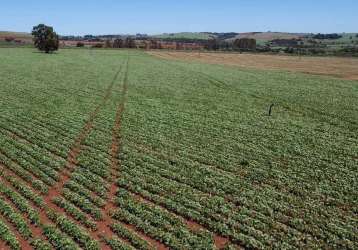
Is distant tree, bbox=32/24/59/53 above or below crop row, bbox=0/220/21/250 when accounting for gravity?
above

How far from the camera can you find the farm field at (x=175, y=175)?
1463cm

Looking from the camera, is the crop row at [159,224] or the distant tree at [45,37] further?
the distant tree at [45,37]

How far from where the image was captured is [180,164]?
71.8 ft

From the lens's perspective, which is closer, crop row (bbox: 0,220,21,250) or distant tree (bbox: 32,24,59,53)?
Result: crop row (bbox: 0,220,21,250)

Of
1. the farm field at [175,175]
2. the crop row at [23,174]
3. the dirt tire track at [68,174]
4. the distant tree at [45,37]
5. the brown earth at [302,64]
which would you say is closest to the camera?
the farm field at [175,175]

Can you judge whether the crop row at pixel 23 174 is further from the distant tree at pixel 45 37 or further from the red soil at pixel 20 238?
the distant tree at pixel 45 37

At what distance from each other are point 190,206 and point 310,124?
20.2 meters

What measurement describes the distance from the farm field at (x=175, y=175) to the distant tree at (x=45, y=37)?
300 feet

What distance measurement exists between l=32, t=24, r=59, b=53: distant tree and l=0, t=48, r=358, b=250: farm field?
91577 mm

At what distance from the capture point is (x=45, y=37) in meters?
125

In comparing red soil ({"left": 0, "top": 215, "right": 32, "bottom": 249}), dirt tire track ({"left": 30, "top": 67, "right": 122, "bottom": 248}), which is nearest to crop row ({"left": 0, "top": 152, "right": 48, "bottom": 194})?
dirt tire track ({"left": 30, "top": 67, "right": 122, "bottom": 248})

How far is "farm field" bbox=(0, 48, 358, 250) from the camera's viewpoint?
14.6 m

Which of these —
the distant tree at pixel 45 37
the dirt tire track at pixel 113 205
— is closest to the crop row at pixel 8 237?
the dirt tire track at pixel 113 205

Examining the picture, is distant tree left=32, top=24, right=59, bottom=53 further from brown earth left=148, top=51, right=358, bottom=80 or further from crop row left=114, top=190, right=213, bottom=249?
crop row left=114, top=190, right=213, bottom=249
